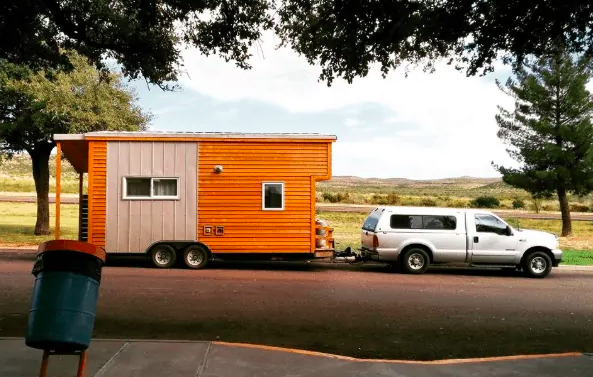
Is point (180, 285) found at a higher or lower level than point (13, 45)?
lower

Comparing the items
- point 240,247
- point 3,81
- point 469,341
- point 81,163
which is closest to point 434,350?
point 469,341

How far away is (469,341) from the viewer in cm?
788

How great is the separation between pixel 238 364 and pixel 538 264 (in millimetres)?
11689

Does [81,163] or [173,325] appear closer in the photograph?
[173,325]

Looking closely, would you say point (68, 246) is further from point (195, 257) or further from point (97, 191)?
point (97, 191)

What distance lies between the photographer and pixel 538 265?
50.5ft

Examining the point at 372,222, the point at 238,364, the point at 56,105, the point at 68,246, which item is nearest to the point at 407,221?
the point at 372,222

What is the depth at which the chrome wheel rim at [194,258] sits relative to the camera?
15.4m

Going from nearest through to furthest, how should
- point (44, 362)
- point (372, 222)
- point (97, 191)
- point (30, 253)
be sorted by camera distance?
point (44, 362) < point (97, 191) < point (372, 222) < point (30, 253)

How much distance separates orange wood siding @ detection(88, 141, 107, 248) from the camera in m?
15.3

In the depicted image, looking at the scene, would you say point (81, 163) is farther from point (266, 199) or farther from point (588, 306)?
point (588, 306)

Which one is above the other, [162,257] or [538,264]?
[162,257]

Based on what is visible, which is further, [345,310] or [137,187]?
[137,187]

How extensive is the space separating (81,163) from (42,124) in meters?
4.18
